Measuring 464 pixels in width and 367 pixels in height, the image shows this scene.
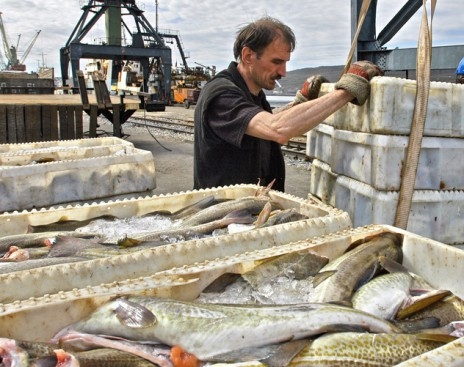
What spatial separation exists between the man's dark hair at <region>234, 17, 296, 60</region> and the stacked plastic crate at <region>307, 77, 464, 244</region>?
0.96 metres

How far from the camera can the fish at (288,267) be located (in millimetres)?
2379

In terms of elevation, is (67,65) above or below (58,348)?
above

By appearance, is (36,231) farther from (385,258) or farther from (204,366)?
(385,258)

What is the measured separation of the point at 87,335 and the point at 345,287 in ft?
4.00

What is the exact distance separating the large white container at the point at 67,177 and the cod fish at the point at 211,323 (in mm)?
2955

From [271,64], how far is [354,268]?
2413 mm

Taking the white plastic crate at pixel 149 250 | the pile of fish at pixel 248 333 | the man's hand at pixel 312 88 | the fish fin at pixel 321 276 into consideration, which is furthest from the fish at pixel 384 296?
the man's hand at pixel 312 88

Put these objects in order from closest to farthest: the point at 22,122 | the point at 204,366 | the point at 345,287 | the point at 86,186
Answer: the point at 204,366 < the point at 345,287 < the point at 86,186 < the point at 22,122

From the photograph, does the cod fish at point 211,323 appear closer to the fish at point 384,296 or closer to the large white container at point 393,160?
the fish at point 384,296

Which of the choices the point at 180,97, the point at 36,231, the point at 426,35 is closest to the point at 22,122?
the point at 36,231

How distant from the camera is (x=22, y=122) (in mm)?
10328

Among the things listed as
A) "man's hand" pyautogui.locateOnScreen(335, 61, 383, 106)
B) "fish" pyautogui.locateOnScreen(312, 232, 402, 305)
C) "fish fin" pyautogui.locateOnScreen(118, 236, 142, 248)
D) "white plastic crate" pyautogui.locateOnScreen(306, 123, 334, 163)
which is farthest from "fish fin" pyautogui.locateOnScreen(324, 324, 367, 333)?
"white plastic crate" pyautogui.locateOnScreen(306, 123, 334, 163)

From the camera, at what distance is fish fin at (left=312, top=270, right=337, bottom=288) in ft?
7.89

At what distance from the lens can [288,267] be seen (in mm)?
2488
